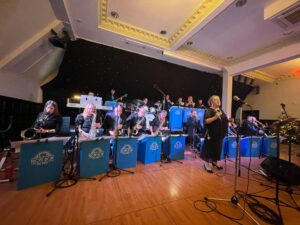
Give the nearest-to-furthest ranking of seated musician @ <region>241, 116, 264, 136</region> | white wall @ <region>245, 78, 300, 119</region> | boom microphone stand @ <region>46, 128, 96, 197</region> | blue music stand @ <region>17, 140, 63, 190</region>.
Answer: blue music stand @ <region>17, 140, 63, 190</region> → boom microphone stand @ <region>46, 128, 96, 197</region> → seated musician @ <region>241, 116, 264, 136</region> → white wall @ <region>245, 78, 300, 119</region>

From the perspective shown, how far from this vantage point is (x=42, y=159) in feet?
7.31

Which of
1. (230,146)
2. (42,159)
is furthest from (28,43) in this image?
(230,146)

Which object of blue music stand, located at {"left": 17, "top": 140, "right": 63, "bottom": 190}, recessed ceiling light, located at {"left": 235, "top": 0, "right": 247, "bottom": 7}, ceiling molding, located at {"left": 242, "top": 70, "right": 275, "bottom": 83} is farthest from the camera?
ceiling molding, located at {"left": 242, "top": 70, "right": 275, "bottom": 83}

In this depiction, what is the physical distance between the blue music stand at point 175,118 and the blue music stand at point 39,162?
4450mm

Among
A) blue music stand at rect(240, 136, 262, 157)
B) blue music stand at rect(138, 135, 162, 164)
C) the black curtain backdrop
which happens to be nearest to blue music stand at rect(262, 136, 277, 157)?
blue music stand at rect(240, 136, 262, 157)

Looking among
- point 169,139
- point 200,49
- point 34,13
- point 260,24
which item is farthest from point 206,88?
point 34,13

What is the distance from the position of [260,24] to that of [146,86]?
424 centimetres

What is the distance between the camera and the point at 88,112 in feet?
10.1

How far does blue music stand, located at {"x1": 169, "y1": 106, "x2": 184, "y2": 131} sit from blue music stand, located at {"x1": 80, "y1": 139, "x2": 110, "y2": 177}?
150 inches

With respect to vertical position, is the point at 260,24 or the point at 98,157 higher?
the point at 260,24

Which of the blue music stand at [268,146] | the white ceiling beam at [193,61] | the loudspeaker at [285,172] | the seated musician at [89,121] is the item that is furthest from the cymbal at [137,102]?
the blue music stand at [268,146]

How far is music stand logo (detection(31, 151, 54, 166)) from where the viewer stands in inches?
85.1

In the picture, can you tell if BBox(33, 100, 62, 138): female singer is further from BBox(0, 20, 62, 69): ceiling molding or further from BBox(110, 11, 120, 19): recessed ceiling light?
BBox(110, 11, 120, 19): recessed ceiling light

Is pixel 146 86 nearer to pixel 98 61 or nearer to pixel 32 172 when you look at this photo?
pixel 98 61
